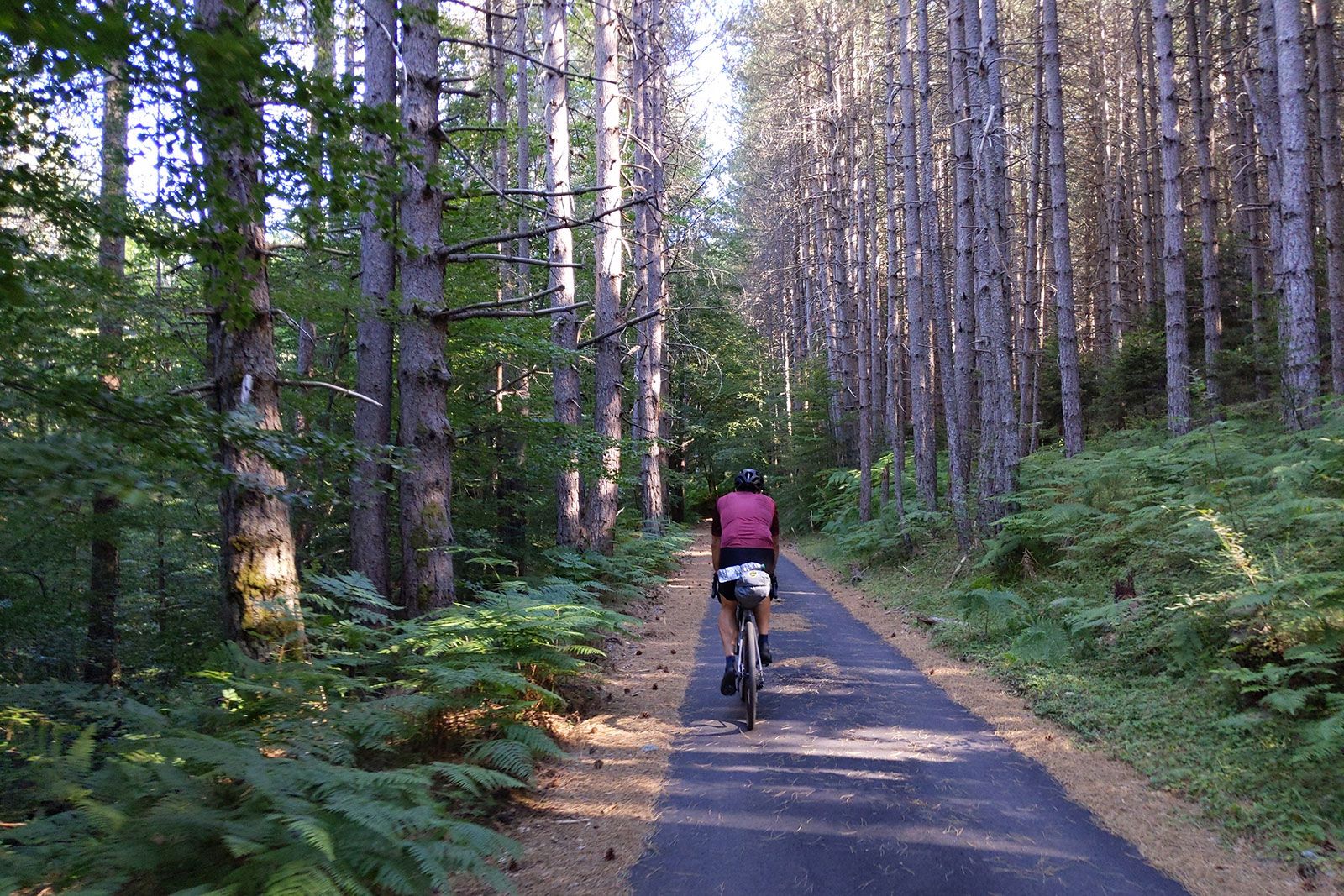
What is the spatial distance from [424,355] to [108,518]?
14.2 feet

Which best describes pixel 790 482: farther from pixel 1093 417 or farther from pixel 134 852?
pixel 134 852

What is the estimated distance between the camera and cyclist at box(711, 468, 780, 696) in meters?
7.16

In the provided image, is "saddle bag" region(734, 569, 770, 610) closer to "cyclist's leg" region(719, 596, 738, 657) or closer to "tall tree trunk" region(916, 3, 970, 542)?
"cyclist's leg" region(719, 596, 738, 657)

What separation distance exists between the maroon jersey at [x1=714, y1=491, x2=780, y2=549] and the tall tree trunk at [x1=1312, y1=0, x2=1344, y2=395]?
9125mm

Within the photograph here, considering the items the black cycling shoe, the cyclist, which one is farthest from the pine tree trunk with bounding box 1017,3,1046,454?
the black cycling shoe

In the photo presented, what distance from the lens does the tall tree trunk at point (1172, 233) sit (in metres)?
13.5

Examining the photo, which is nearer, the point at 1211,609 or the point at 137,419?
the point at 137,419

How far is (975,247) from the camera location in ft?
49.0

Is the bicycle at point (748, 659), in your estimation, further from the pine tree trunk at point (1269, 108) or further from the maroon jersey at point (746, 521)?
the pine tree trunk at point (1269, 108)

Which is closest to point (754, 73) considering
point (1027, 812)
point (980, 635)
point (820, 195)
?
point (820, 195)

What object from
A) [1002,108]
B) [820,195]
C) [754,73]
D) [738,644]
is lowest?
[738,644]

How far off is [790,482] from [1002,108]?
20.2 m

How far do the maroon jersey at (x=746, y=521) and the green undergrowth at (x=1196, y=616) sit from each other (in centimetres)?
263

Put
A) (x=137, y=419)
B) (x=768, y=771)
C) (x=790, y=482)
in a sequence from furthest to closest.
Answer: (x=790, y=482), (x=768, y=771), (x=137, y=419)
